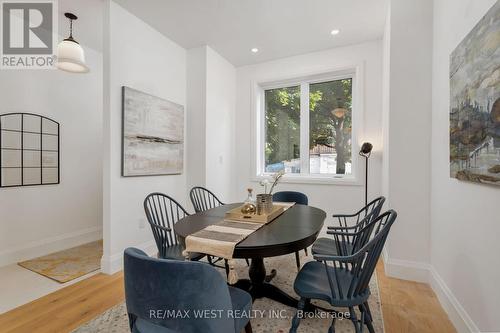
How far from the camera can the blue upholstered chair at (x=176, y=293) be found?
0.81 m

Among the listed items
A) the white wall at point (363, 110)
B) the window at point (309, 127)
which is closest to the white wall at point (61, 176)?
the white wall at point (363, 110)

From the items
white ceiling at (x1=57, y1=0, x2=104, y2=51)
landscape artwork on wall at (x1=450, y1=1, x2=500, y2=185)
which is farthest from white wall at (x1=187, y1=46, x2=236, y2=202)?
landscape artwork on wall at (x1=450, y1=1, x2=500, y2=185)

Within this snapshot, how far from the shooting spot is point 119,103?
2.64 m

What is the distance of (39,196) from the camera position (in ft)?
10.00

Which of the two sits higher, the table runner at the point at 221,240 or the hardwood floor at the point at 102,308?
the table runner at the point at 221,240

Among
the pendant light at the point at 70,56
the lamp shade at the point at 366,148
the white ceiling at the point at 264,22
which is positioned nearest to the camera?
the pendant light at the point at 70,56

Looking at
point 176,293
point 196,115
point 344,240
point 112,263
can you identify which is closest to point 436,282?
point 344,240

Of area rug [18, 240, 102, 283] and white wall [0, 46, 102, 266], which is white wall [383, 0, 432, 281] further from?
white wall [0, 46, 102, 266]

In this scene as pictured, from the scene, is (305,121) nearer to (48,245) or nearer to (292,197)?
(292,197)

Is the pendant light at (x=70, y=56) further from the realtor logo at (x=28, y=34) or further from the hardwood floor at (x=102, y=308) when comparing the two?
the hardwood floor at (x=102, y=308)

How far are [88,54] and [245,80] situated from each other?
2.43 metres

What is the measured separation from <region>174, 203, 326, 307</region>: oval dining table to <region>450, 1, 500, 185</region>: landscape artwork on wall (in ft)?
3.33

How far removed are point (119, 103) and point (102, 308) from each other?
2001mm

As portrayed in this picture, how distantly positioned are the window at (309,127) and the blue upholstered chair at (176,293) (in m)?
3.21
